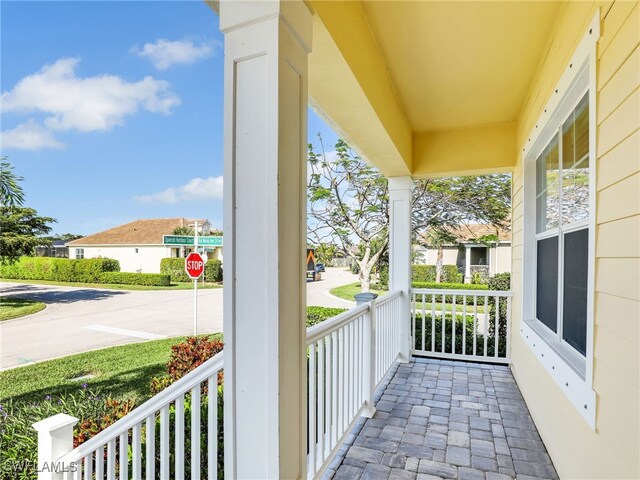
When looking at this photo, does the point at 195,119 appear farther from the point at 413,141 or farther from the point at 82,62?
the point at 413,141

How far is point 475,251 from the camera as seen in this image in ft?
32.2

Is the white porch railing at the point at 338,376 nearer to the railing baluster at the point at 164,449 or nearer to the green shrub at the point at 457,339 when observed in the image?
the railing baluster at the point at 164,449

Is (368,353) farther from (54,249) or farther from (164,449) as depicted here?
(54,249)

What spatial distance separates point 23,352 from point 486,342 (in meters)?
4.97

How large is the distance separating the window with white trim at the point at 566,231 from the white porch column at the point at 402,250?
1442 millimetres

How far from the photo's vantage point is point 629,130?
3.43 feet

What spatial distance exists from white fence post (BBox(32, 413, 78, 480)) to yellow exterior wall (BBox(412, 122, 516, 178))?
374cm

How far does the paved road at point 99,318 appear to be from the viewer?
9.76ft

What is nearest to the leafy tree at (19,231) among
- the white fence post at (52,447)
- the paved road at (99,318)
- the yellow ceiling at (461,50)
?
the paved road at (99,318)

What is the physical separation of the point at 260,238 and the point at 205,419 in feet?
5.37

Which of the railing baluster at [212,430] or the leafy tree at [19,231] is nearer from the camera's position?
the railing baluster at [212,430]

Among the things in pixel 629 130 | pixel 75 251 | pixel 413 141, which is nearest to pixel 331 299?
pixel 413 141

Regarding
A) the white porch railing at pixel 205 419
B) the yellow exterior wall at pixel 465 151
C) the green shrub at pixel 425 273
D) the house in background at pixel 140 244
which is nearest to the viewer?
the white porch railing at pixel 205 419

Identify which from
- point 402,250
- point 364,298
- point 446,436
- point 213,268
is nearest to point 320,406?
point 364,298
